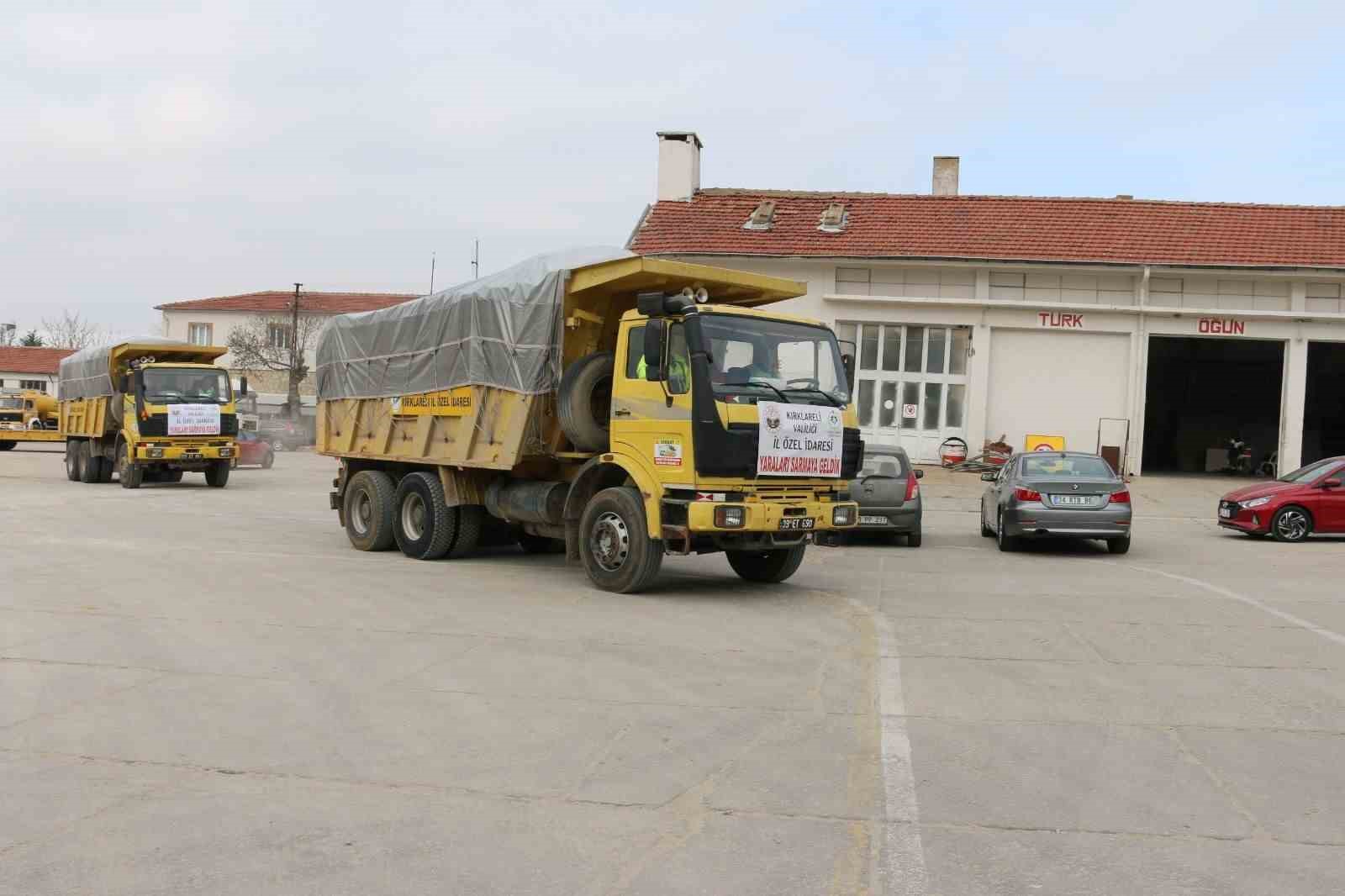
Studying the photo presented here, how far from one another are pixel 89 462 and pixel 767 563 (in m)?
22.3

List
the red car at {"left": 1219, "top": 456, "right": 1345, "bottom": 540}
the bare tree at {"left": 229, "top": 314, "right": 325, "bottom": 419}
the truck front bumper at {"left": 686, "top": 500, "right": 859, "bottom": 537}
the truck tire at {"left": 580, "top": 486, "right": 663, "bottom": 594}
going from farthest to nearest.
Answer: the bare tree at {"left": 229, "top": 314, "right": 325, "bottom": 419} < the red car at {"left": 1219, "top": 456, "right": 1345, "bottom": 540} < the truck tire at {"left": 580, "top": 486, "right": 663, "bottom": 594} < the truck front bumper at {"left": 686, "top": 500, "right": 859, "bottom": 537}

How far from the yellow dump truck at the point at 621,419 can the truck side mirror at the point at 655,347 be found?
19 millimetres

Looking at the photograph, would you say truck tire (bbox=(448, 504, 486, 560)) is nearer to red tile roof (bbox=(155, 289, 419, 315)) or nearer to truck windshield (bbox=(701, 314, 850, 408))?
truck windshield (bbox=(701, 314, 850, 408))

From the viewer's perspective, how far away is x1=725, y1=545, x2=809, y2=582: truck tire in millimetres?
12867

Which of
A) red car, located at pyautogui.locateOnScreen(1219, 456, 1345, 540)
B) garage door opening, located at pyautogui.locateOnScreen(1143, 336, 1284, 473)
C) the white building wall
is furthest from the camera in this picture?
garage door opening, located at pyautogui.locateOnScreen(1143, 336, 1284, 473)

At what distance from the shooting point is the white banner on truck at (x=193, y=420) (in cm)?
2694

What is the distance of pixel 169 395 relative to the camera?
27.0 m

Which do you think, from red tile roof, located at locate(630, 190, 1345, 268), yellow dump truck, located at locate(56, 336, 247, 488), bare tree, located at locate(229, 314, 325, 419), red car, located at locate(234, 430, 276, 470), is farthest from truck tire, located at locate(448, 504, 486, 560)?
bare tree, located at locate(229, 314, 325, 419)

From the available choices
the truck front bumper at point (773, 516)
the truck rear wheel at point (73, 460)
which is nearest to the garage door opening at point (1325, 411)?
the truck front bumper at point (773, 516)

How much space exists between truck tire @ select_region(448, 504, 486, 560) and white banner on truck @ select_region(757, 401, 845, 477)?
4.78 meters

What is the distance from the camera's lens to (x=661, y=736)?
6.62m

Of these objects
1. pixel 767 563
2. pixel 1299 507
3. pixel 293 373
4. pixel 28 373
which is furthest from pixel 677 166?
pixel 28 373

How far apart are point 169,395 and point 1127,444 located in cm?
2375

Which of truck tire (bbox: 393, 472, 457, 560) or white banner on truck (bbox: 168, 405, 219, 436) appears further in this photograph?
white banner on truck (bbox: 168, 405, 219, 436)
